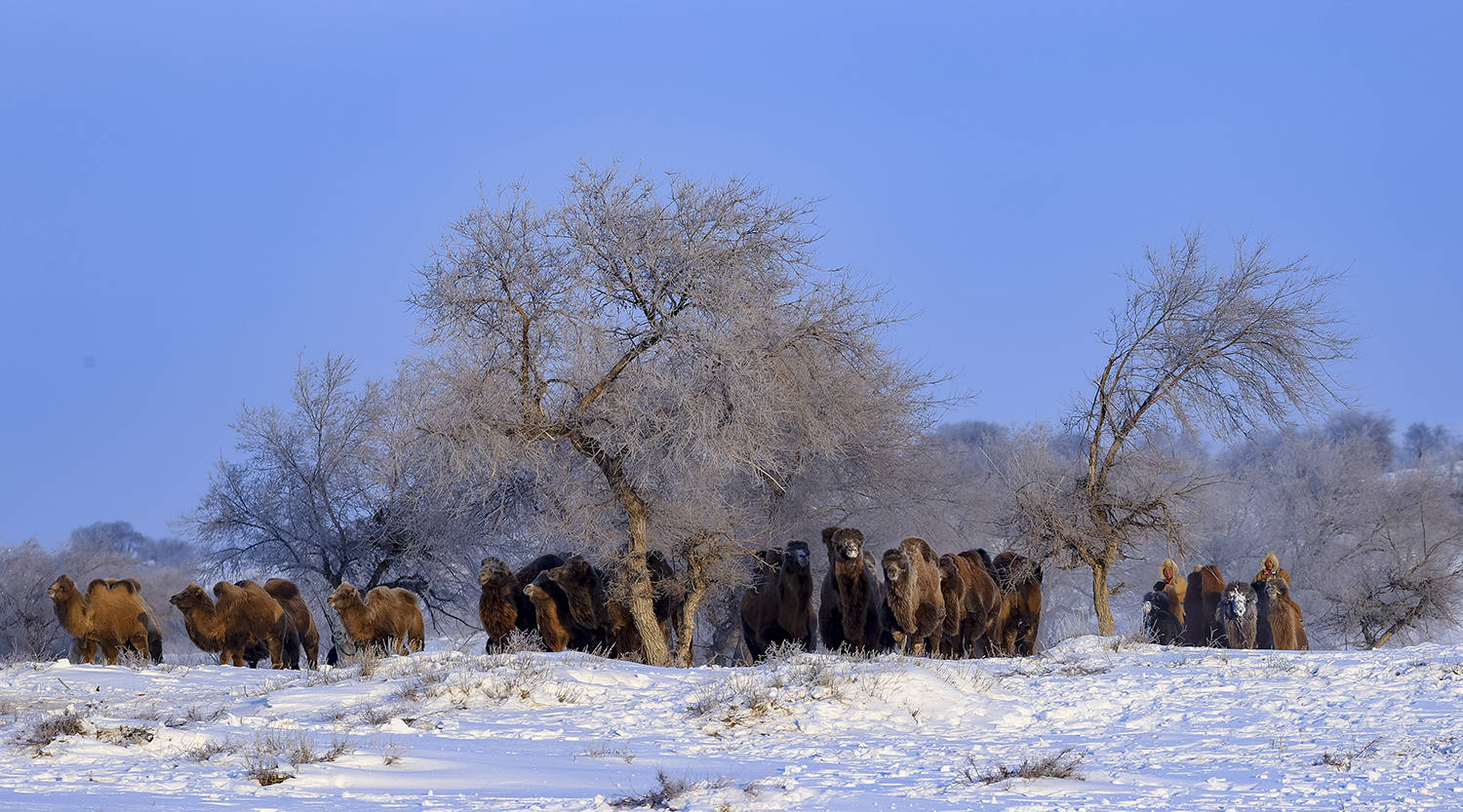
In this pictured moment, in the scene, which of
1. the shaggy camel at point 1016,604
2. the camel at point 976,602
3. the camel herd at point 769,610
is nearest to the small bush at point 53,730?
the camel herd at point 769,610

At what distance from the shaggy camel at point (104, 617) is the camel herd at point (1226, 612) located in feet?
46.8

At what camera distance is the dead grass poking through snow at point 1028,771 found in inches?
293

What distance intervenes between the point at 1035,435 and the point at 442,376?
22.5 meters

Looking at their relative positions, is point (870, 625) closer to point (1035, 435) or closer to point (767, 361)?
point (767, 361)

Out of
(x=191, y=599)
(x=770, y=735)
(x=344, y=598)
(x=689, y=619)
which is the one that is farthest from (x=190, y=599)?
(x=770, y=735)

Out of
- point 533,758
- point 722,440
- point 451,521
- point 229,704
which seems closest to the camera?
point 533,758

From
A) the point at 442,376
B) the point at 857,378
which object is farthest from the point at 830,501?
the point at 442,376

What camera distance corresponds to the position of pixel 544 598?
19.0 meters

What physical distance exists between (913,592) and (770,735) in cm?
782

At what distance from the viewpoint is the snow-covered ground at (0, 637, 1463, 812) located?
7152 millimetres

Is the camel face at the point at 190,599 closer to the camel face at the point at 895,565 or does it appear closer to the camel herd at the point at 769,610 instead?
the camel herd at the point at 769,610

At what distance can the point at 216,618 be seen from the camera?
19594 mm

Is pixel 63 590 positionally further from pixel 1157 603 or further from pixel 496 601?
pixel 1157 603

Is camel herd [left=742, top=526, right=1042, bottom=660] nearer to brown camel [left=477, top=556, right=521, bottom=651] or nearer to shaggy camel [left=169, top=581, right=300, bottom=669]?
brown camel [left=477, top=556, right=521, bottom=651]
